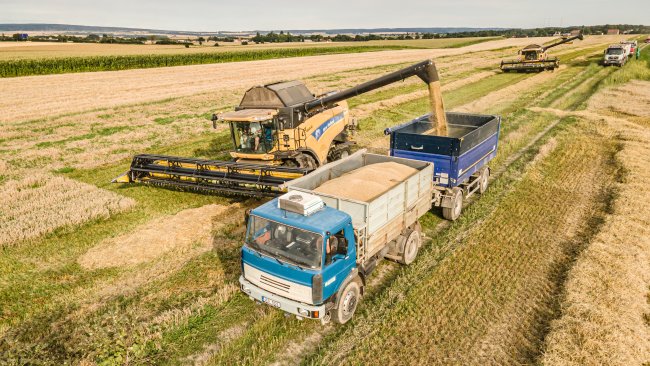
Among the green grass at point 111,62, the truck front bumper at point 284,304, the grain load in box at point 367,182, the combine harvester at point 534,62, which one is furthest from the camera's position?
the green grass at point 111,62

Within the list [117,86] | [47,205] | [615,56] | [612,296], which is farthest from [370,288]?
[615,56]

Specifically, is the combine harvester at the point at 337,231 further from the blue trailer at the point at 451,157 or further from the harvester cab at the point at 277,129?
the harvester cab at the point at 277,129

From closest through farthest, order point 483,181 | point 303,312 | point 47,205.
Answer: point 303,312 < point 47,205 < point 483,181

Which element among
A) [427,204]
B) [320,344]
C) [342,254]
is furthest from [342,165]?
[320,344]

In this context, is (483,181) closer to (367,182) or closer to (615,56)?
(367,182)

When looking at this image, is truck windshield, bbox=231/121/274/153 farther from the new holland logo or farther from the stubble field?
the stubble field

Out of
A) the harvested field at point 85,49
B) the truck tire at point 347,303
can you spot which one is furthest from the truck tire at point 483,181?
the harvested field at point 85,49

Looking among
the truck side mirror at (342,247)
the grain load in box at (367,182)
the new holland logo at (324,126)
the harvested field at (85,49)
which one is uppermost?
the harvested field at (85,49)
